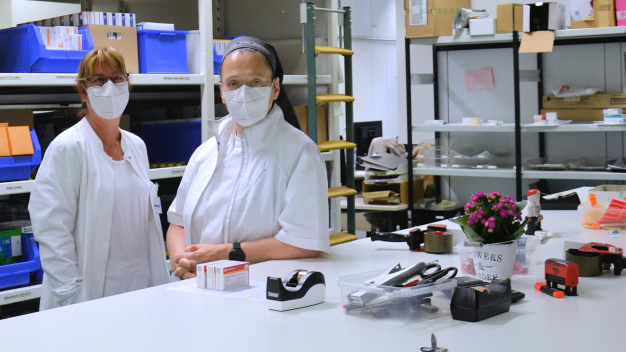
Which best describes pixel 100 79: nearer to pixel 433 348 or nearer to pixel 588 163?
pixel 433 348

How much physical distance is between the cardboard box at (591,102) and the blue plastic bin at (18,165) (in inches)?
144

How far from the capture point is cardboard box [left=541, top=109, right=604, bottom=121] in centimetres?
489

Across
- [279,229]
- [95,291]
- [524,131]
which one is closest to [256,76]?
[279,229]

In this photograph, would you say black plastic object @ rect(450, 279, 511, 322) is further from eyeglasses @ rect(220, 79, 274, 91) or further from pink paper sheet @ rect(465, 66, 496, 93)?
pink paper sheet @ rect(465, 66, 496, 93)

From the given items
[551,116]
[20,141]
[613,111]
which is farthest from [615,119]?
[20,141]

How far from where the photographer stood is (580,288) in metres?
1.82

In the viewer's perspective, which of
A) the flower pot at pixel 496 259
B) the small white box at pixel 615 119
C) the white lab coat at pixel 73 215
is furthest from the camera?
the small white box at pixel 615 119

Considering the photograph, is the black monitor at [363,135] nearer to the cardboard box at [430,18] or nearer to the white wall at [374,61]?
the white wall at [374,61]

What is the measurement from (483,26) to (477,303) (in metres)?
3.88

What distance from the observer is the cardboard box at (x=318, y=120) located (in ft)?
13.8

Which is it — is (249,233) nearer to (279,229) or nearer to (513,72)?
(279,229)

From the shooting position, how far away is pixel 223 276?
6.01ft

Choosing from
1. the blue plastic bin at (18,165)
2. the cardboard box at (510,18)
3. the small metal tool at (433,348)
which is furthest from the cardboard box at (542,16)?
the small metal tool at (433,348)

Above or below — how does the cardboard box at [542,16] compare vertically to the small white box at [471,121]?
above
